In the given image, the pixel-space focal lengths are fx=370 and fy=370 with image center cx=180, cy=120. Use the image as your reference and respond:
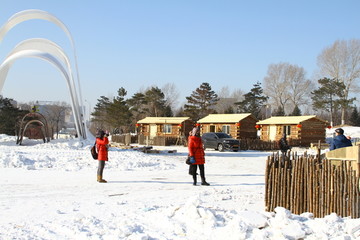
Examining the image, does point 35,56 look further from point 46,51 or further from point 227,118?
point 227,118

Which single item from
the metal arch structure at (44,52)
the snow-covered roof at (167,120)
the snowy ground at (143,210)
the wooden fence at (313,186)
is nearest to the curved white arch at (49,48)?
the metal arch structure at (44,52)

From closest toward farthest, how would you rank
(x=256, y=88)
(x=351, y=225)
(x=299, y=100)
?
1. (x=351, y=225)
2. (x=256, y=88)
3. (x=299, y=100)

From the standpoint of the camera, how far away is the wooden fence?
21.9 ft

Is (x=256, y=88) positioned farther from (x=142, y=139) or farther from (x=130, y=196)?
(x=130, y=196)

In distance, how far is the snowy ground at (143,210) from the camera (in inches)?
218

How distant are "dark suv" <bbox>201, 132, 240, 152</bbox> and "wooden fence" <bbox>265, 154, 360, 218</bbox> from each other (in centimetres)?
2298

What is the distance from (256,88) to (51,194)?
186 ft

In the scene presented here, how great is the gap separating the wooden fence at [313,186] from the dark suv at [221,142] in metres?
23.0

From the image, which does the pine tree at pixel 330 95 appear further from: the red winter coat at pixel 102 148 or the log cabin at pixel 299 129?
the red winter coat at pixel 102 148

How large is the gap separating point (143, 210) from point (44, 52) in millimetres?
26970

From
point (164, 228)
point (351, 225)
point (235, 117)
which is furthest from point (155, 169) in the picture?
point (235, 117)

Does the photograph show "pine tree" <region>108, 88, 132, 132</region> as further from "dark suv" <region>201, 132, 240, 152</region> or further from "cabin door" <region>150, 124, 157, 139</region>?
"dark suv" <region>201, 132, 240, 152</region>

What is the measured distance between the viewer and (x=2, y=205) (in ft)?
25.1

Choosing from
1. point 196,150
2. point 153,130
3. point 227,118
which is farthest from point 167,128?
point 196,150
